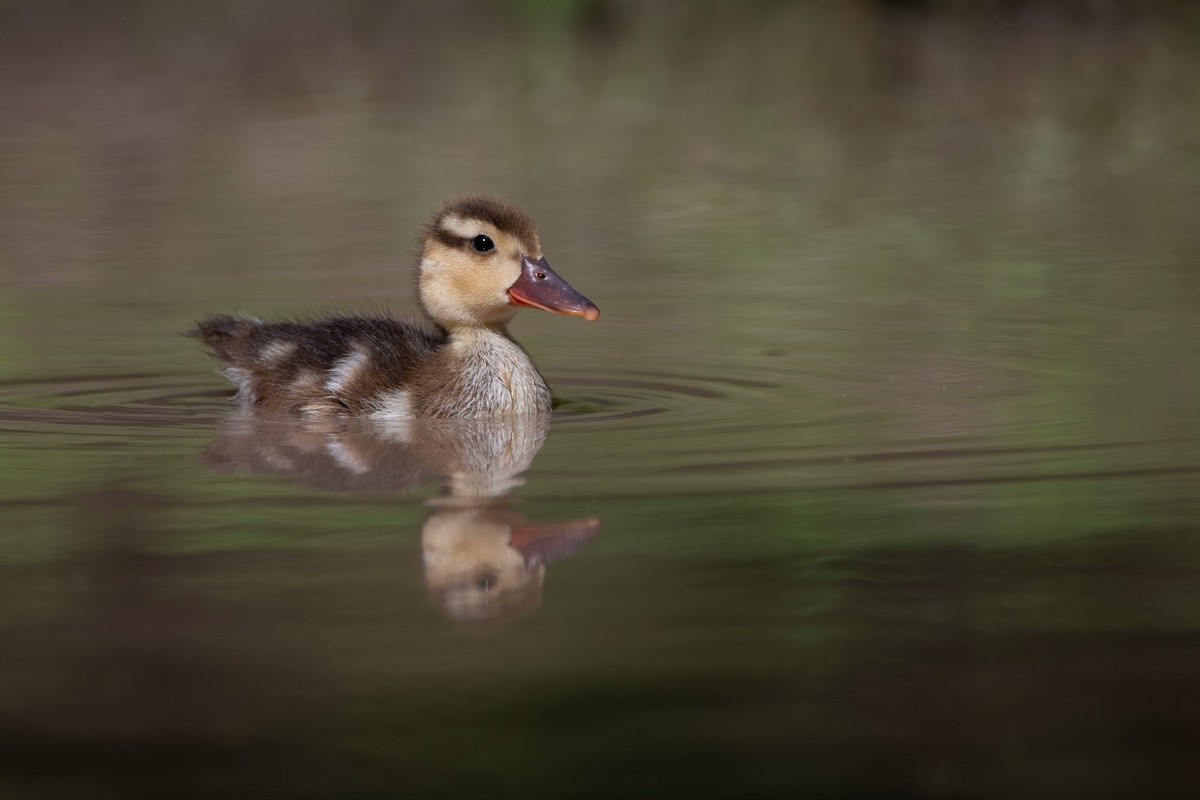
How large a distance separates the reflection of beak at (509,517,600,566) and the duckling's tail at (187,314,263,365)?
2.46 meters

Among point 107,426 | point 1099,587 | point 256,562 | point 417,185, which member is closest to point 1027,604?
point 1099,587

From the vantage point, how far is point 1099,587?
12.8 feet

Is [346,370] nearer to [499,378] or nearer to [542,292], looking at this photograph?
[499,378]

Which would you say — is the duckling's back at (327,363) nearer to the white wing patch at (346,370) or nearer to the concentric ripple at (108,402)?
the white wing patch at (346,370)

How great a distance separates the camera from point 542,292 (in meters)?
6.65

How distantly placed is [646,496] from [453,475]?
27.0 inches

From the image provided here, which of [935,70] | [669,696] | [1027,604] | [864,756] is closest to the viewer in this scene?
→ [864,756]

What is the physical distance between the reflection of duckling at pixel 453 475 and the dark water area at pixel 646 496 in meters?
0.02

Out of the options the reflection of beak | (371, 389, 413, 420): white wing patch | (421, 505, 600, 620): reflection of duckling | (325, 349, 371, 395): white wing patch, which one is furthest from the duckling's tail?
the reflection of beak

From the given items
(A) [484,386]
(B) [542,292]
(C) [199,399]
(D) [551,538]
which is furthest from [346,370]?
(D) [551,538]

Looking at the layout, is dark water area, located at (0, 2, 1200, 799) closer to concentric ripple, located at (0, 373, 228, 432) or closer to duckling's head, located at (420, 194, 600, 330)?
concentric ripple, located at (0, 373, 228, 432)

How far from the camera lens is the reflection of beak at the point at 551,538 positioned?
4168 millimetres

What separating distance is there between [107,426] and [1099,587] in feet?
10.5

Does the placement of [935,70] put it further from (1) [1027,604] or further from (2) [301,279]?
(1) [1027,604]
